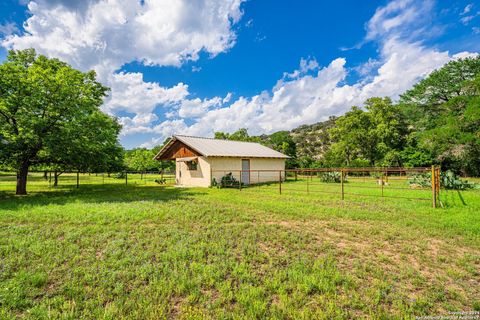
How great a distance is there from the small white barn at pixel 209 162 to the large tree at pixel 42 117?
6.23 m

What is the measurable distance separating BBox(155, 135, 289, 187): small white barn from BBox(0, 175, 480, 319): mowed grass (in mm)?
9448

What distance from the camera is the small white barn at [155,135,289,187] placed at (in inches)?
640

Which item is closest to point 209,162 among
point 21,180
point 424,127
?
point 21,180

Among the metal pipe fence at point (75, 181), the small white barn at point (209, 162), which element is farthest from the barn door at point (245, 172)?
the metal pipe fence at point (75, 181)

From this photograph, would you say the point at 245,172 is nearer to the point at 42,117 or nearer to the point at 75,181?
the point at 42,117

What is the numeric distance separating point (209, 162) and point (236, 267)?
41.9ft

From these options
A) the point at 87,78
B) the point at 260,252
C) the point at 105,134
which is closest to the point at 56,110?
the point at 105,134

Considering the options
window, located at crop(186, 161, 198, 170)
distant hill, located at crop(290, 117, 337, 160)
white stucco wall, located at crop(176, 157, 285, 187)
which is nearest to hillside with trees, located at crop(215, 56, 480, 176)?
white stucco wall, located at crop(176, 157, 285, 187)

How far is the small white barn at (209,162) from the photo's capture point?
53.3 feet

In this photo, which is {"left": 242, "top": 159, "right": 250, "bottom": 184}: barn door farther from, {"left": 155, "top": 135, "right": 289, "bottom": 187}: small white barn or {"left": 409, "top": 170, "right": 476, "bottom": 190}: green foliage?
{"left": 409, "top": 170, "right": 476, "bottom": 190}: green foliage

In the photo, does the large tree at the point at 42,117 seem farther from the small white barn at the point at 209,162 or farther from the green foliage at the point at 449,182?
the green foliage at the point at 449,182

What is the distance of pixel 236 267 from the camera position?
3.58m

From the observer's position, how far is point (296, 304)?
106 inches

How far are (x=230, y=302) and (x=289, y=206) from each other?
240 inches
